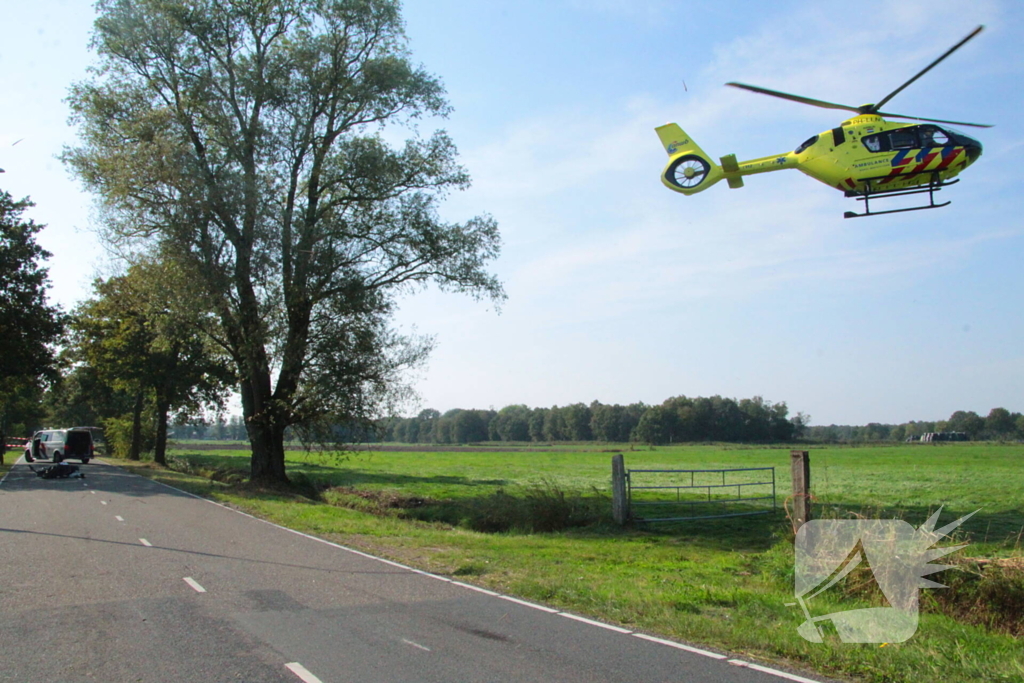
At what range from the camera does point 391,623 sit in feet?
26.7

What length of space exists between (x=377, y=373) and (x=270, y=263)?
217 inches

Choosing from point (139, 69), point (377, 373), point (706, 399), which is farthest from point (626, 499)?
point (706, 399)

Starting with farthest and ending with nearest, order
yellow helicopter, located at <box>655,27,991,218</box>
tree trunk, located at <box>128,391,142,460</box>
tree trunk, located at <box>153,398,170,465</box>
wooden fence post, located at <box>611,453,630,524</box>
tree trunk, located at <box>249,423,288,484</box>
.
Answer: tree trunk, located at <box>128,391,142,460</box>
tree trunk, located at <box>153,398,170,465</box>
tree trunk, located at <box>249,423,288,484</box>
wooden fence post, located at <box>611,453,630,524</box>
yellow helicopter, located at <box>655,27,991,218</box>

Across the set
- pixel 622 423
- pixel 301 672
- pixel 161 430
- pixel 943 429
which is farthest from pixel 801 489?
pixel 943 429

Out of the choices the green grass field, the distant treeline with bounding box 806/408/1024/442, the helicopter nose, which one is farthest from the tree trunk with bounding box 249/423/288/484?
the distant treeline with bounding box 806/408/1024/442

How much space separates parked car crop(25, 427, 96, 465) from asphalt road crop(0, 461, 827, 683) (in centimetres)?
3573

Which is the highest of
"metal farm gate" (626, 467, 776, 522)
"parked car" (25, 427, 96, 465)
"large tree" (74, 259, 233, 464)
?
"large tree" (74, 259, 233, 464)

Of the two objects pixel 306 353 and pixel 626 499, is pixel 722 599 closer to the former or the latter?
pixel 626 499

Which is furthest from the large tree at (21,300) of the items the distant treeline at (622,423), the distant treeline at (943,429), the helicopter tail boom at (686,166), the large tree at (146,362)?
the distant treeline at (943,429)

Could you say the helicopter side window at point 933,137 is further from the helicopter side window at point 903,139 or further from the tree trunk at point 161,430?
the tree trunk at point 161,430

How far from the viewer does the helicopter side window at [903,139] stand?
39.3ft

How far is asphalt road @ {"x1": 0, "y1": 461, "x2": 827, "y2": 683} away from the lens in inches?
253

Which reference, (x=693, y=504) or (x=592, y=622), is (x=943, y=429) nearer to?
(x=693, y=504)

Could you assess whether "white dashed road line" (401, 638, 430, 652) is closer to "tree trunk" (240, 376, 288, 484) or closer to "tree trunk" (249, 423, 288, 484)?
"tree trunk" (240, 376, 288, 484)
